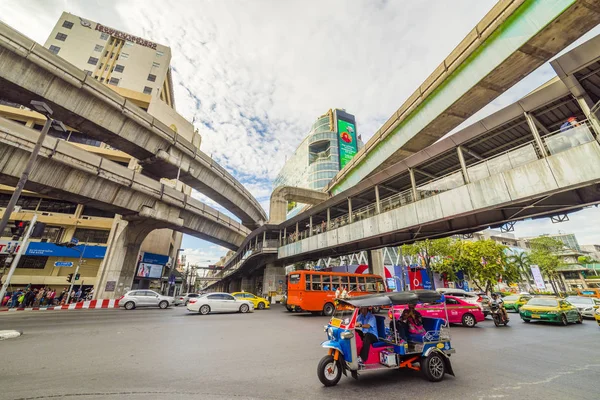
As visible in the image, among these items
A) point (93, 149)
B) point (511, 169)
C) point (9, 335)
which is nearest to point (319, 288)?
point (511, 169)

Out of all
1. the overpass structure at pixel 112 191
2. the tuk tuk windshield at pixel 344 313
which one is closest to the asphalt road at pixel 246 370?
the tuk tuk windshield at pixel 344 313

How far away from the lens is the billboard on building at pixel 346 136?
3229 inches

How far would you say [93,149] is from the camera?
30.9 m

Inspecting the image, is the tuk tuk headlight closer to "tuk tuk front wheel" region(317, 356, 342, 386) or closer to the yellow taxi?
"tuk tuk front wheel" region(317, 356, 342, 386)

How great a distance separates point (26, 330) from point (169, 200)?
12.6 m

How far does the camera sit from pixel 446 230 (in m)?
14.1

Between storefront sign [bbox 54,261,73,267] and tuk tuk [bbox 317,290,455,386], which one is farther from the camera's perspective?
storefront sign [bbox 54,261,73,267]

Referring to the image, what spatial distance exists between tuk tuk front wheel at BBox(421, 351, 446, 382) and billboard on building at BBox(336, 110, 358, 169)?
7673 cm

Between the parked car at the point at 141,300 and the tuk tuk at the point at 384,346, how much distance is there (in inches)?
836

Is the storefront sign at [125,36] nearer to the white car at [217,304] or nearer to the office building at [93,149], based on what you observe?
the office building at [93,149]

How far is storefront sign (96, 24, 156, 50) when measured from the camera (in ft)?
143

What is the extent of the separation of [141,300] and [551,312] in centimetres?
2801

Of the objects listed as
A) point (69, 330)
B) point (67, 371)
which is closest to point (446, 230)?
point (67, 371)

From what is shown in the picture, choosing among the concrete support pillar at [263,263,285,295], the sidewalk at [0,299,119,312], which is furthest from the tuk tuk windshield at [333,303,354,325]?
the concrete support pillar at [263,263,285,295]
